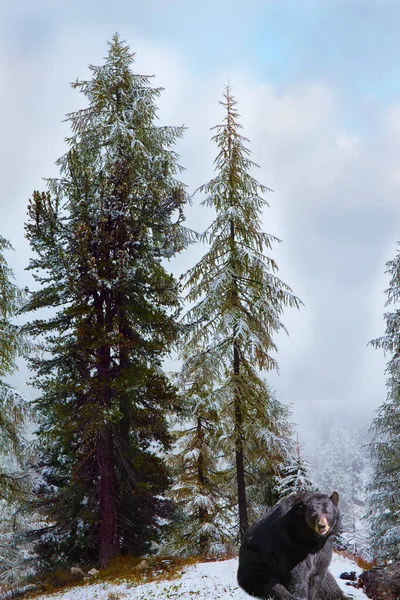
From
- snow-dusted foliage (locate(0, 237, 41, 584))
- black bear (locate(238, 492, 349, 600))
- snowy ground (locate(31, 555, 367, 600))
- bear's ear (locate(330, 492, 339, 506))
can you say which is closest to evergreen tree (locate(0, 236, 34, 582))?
snow-dusted foliage (locate(0, 237, 41, 584))

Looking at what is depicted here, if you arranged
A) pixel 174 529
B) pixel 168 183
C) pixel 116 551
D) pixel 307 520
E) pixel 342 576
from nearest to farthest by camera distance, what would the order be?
pixel 307 520 → pixel 342 576 → pixel 116 551 → pixel 174 529 → pixel 168 183

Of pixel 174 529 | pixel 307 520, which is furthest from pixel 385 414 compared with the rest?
pixel 307 520

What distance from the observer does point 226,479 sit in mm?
19141

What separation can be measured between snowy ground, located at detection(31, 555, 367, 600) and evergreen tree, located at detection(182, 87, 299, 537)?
4.39 meters

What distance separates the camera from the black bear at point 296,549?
A: 540 cm

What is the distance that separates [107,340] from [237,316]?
443 centimetres

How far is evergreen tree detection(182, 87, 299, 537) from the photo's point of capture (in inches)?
566

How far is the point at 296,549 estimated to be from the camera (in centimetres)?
558

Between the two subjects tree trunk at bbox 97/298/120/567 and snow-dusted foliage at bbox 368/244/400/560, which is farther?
snow-dusted foliage at bbox 368/244/400/560

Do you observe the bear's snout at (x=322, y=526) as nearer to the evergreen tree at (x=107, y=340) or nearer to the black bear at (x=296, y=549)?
the black bear at (x=296, y=549)

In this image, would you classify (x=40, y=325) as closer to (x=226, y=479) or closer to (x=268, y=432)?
(x=268, y=432)

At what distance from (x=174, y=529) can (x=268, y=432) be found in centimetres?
460

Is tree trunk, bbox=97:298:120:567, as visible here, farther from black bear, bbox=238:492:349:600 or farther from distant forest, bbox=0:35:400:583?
black bear, bbox=238:492:349:600

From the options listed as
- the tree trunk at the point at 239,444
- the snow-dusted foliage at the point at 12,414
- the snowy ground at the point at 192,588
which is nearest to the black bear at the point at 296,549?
the snowy ground at the point at 192,588
